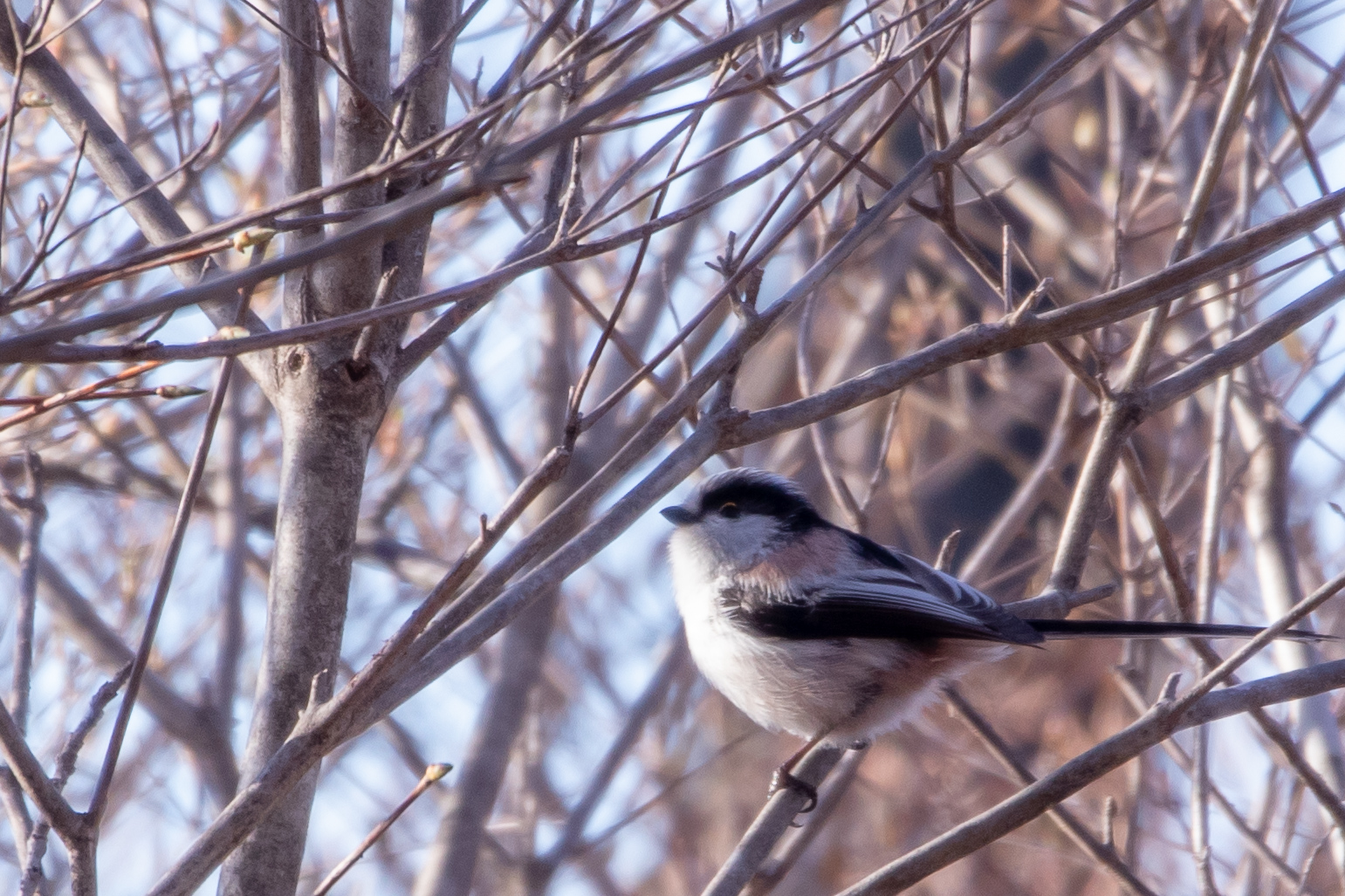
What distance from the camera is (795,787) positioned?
10.9 ft

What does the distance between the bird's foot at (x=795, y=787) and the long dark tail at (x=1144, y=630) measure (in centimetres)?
74

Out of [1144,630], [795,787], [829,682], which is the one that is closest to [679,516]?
[829,682]

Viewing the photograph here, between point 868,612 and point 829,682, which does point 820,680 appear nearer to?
point 829,682

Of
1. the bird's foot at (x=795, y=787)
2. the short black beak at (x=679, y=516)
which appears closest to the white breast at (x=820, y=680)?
the bird's foot at (x=795, y=787)

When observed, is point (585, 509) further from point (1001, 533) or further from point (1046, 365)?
point (1046, 365)

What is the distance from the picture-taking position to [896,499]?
628 cm

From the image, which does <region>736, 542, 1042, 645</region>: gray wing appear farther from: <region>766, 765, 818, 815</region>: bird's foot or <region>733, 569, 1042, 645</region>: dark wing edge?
<region>766, 765, 818, 815</region>: bird's foot

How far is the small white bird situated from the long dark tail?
0.05m

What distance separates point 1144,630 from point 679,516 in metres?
1.54

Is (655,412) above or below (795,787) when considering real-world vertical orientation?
above

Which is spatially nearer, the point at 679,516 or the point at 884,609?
the point at 884,609

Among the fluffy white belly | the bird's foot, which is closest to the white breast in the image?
the fluffy white belly

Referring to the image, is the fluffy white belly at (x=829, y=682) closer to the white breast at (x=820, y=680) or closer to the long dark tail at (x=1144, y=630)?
the white breast at (x=820, y=680)

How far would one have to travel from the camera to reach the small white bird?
11.9 feet
